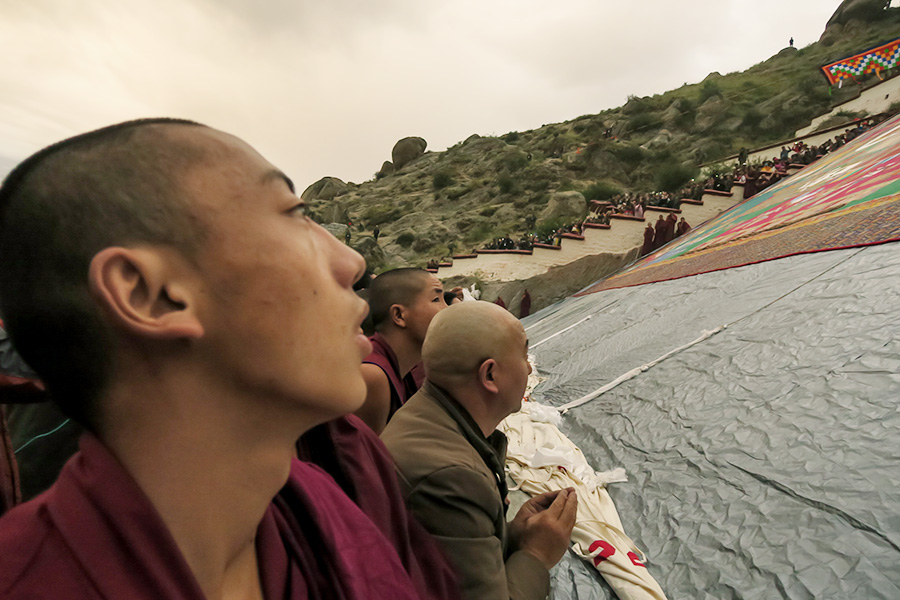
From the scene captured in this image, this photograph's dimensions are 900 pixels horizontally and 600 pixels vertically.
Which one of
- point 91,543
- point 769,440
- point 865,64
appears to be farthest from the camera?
point 865,64

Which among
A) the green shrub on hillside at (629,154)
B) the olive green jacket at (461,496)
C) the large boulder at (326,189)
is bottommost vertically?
the olive green jacket at (461,496)

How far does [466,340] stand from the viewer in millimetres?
1590

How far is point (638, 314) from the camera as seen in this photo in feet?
16.5

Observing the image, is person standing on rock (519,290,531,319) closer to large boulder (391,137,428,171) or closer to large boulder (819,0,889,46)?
large boulder (819,0,889,46)

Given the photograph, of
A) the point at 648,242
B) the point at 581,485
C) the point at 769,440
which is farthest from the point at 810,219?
the point at 648,242

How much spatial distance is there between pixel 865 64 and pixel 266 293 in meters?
26.7

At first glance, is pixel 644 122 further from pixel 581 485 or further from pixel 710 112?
pixel 581 485

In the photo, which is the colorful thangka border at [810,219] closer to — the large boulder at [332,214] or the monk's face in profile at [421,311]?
the monk's face in profile at [421,311]

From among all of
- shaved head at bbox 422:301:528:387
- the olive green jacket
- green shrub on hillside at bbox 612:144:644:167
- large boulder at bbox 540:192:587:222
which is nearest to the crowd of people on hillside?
shaved head at bbox 422:301:528:387

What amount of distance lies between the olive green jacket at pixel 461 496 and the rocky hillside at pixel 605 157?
1651 centimetres

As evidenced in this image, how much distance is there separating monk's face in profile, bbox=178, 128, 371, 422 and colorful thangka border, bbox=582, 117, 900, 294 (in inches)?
167

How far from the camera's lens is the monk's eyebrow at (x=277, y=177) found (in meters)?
0.63

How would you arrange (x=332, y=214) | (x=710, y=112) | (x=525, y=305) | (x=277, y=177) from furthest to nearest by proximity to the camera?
(x=332, y=214) → (x=710, y=112) → (x=525, y=305) → (x=277, y=177)

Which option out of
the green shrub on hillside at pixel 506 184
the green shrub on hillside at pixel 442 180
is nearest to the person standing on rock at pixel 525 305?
the green shrub on hillside at pixel 506 184
